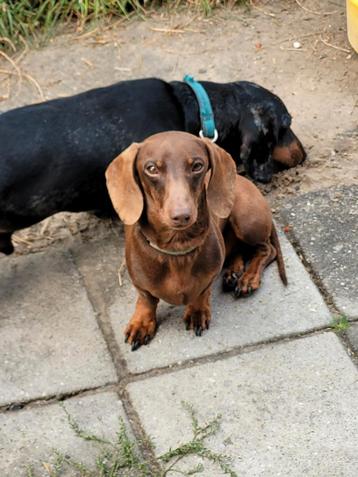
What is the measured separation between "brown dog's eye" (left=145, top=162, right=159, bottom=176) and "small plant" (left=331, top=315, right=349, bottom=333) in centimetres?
110

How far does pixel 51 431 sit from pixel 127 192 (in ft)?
3.15

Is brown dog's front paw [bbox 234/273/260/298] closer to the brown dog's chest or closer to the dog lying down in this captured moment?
the brown dog's chest

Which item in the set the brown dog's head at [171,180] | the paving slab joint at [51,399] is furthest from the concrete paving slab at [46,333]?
the brown dog's head at [171,180]

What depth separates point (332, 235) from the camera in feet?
13.8

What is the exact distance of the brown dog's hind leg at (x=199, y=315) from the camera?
3.74 m

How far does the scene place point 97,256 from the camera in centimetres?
427

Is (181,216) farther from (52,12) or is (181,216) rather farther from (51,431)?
(52,12)

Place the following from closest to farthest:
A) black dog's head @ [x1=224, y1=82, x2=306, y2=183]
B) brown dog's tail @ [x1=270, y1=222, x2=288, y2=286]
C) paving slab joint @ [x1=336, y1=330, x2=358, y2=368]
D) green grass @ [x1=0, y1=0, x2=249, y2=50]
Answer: paving slab joint @ [x1=336, y1=330, x2=358, y2=368], brown dog's tail @ [x1=270, y1=222, x2=288, y2=286], black dog's head @ [x1=224, y1=82, x2=306, y2=183], green grass @ [x1=0, y1=0, x2=249, y2=50]

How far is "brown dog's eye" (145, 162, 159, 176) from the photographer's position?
125 inches

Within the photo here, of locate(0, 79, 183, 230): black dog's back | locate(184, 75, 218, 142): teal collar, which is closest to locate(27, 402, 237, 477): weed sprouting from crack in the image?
locate(0, 79, 183, 230): black dog's back

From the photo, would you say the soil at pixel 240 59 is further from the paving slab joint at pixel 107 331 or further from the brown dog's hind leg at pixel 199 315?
the paving slab joint at pixel 107 331

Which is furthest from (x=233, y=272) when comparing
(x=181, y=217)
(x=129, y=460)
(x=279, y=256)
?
(x=129, y=460)

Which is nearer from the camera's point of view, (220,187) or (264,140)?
(220,187)

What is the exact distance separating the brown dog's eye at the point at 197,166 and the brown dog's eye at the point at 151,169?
13 centimetres
